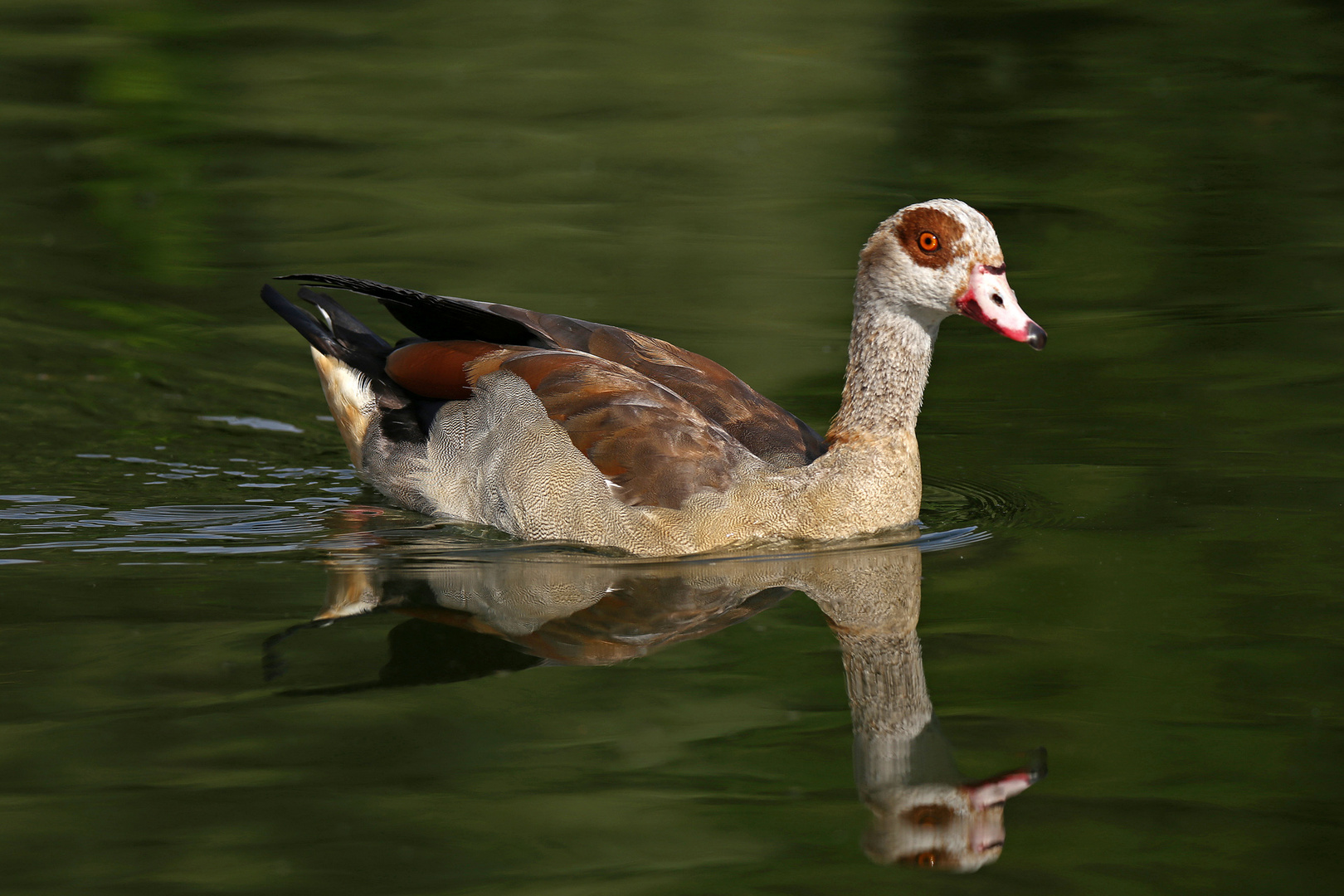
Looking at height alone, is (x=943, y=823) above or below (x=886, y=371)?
below

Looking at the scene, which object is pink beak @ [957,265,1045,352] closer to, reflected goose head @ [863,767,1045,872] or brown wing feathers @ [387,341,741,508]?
brown wing feathers @ [387,341,741,508]

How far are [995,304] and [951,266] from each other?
245 mm

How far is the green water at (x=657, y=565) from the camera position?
4766mm

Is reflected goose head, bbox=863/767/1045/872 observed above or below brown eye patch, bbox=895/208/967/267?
below

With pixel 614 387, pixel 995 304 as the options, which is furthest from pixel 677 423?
pixel 995 304

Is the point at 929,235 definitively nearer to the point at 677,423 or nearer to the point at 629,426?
the point at 677,423

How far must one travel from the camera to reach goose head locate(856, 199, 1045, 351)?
6934mm

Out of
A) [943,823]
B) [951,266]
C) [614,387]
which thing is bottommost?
[943,823]

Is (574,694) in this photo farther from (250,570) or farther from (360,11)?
(360,11)

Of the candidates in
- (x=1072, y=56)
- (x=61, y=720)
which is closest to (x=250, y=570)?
(x=61, y=720)

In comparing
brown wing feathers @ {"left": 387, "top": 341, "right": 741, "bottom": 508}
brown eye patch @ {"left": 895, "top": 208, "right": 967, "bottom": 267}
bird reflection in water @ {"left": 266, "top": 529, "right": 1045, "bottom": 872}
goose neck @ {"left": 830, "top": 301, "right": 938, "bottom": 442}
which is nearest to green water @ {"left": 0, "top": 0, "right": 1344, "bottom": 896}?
bird reflection in water @ {"left": 266, "top": 529, "right": 1045, "bottom": 872}

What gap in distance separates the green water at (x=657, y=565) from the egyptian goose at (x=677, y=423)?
263 millimetres

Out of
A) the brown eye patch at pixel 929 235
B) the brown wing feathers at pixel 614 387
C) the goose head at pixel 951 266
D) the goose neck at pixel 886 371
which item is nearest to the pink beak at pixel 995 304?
the goose head at pixel 951 266

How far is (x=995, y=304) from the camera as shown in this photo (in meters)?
6.93
